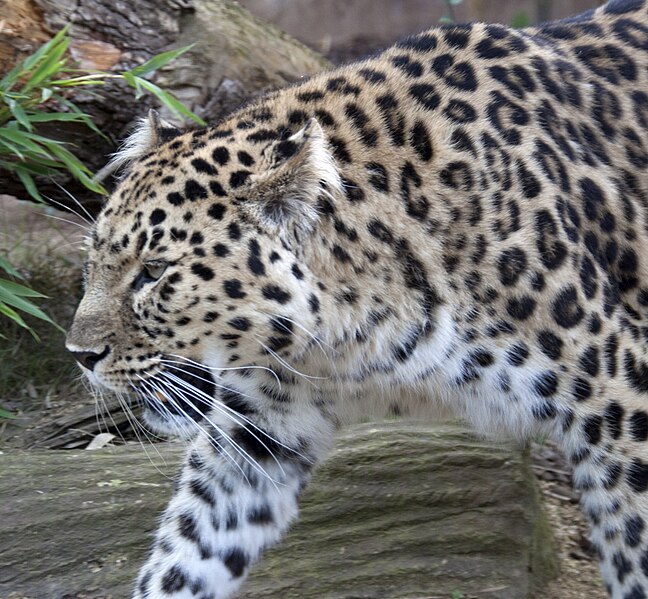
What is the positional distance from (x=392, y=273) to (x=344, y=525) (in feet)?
5.14

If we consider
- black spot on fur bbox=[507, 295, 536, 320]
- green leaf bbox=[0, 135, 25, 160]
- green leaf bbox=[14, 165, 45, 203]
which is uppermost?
black spot on fur bbox=[507, 295, 536, 320]

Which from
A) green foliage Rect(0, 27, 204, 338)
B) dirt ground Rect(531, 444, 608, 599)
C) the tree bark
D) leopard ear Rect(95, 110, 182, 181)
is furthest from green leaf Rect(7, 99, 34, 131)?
dirt ground Rect(531, 444, 608, 599)

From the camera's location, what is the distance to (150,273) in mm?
3760

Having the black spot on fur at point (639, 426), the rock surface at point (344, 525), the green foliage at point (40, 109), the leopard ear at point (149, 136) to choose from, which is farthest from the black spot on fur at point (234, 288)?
the green foliage at point (40, 109)

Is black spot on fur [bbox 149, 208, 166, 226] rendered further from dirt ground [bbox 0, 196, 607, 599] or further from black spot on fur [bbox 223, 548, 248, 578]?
dirt ground [bbox 0, 196, 607, 599]

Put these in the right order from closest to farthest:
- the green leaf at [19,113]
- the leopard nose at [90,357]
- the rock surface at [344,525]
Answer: the leopard nose at [90,357] → the rock surface at [344,525] → the green leaf at [19,113]

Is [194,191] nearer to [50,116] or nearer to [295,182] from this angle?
[295,182]

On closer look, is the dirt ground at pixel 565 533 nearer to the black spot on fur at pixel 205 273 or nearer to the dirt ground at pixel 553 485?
the dirt ground at pixel 553 485

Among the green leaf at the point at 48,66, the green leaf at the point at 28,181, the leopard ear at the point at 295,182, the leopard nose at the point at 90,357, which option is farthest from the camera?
the green leaf at the point at 28,181

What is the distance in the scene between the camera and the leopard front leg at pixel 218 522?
4.27 meters

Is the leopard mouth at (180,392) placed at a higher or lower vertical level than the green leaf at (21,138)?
lower

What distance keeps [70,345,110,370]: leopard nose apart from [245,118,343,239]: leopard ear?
70 centimetres

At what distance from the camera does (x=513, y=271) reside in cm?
384

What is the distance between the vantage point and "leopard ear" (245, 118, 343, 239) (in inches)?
145
